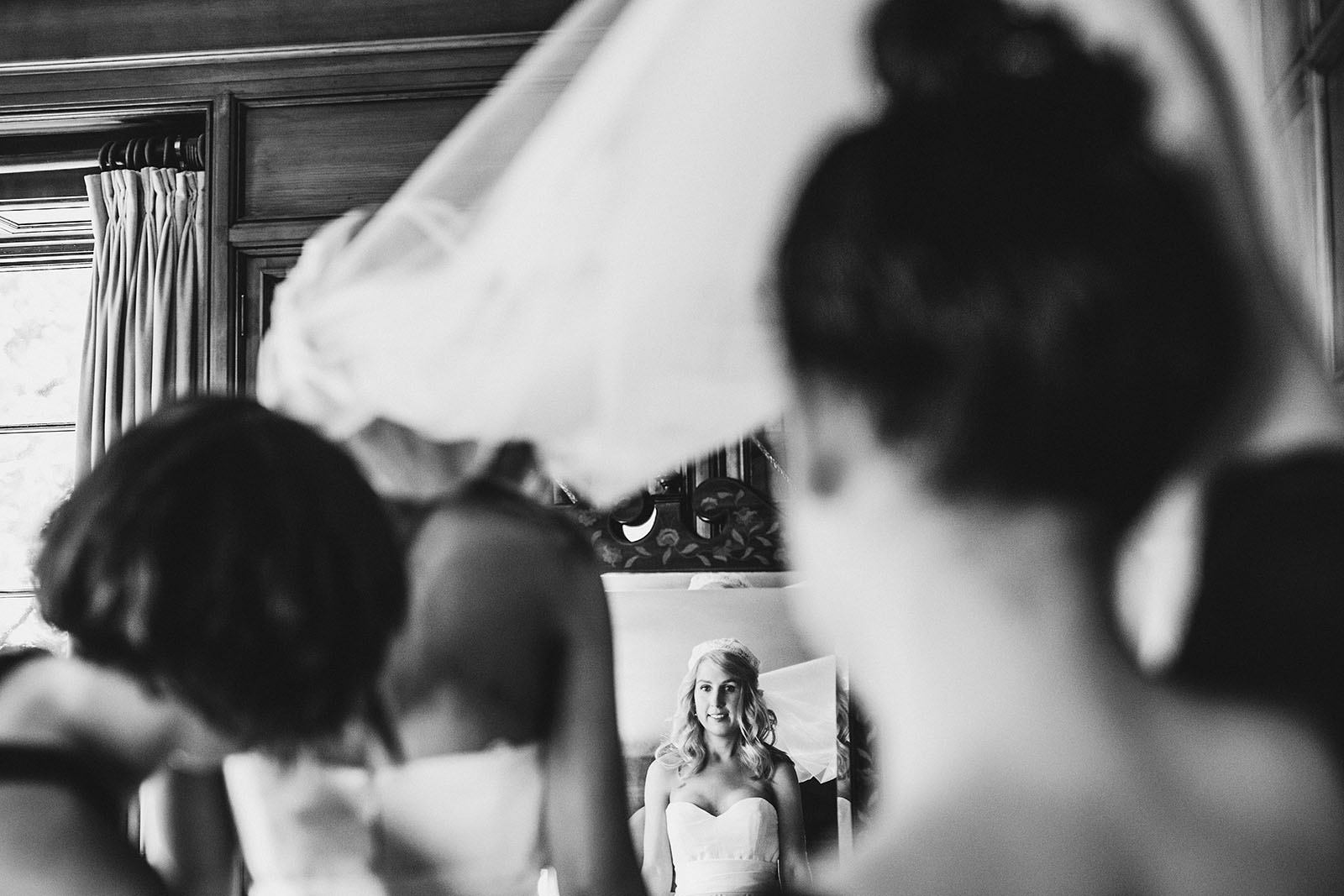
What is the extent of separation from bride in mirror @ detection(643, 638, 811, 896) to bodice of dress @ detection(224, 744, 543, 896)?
481 millimetres

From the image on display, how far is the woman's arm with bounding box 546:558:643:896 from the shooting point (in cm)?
57

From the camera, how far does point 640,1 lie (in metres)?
0.49

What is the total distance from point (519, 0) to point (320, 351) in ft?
2.93

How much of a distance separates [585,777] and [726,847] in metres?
0.57

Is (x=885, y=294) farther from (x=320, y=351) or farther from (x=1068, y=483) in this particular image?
(x=320, y=351)

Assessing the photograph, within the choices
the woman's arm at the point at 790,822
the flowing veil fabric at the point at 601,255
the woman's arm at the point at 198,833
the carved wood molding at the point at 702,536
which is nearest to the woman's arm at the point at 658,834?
the woman's arm at the point at 790,822

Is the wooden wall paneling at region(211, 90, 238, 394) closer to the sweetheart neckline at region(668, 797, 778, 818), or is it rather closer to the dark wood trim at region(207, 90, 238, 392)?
the dark wood trim at region(207, 90, 238, 392)

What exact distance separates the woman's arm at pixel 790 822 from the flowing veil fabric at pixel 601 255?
2.04 feet

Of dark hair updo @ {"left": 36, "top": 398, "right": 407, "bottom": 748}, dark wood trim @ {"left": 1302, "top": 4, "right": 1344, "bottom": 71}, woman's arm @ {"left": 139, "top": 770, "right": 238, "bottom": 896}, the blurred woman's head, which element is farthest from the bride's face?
dark wood trim @ {"left": 1302, "top": 4, "right": 1344, "bottom": 71}

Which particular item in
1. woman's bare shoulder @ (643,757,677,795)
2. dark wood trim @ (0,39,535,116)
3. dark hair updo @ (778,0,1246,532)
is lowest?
woman's bare shoulder @ (643,757,677,795)

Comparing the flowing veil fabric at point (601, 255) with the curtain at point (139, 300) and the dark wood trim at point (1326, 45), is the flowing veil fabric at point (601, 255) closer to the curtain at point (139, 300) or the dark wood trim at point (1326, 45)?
the dark wood trim at point (1326, 45)

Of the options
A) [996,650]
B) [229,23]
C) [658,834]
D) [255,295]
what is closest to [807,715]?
[658,834]

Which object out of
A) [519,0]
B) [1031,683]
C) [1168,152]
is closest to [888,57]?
[1168,152]

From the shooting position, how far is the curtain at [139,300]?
1.43 m
